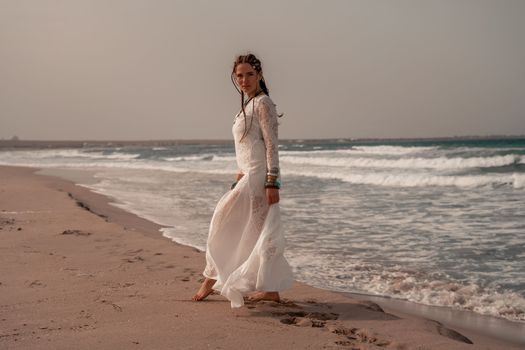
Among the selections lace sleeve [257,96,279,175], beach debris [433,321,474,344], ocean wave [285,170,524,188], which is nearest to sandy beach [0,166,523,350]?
beach debris [433,321,474,344]

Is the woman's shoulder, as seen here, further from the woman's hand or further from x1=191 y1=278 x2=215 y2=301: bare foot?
x1=191 y1=278 x2=215 y2=301: bare foot

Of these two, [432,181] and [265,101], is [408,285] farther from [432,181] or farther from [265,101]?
[432,181]

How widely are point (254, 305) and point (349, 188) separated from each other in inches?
485

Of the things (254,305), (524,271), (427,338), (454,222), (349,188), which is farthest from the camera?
(349,188)

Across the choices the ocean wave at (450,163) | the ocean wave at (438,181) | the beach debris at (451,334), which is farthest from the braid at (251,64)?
the ocean wave at (450,163)

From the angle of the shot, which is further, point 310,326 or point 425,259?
point 425,259

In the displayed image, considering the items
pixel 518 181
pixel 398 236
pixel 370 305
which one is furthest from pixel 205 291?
pixel 518 181

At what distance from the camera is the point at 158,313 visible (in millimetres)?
3857

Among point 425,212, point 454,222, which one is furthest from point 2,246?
point 425,212

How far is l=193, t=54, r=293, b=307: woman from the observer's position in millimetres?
3979

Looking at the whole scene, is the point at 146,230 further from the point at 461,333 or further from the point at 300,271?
the point at 461,333

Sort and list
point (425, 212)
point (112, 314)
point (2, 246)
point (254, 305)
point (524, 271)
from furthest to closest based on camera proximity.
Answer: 1. point (425, 212)
2. point (2, 246)
3. point (524, 271)
4. point (254, 305)
5. point (112, 314)

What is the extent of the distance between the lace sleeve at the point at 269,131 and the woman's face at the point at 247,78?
0.14 m

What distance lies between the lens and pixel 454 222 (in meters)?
8.91
